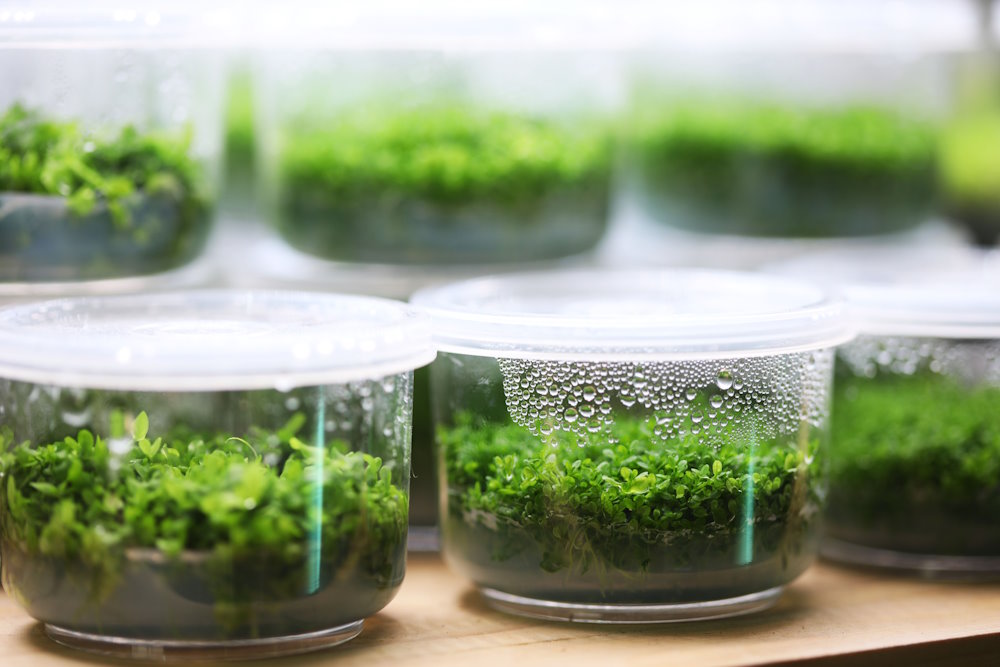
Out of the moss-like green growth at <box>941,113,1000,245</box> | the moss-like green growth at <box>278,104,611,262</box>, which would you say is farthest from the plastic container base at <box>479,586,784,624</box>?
the moss-like green growth at <box>941,113,1000,245</box>

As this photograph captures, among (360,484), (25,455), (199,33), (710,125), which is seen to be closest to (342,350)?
(360,484)

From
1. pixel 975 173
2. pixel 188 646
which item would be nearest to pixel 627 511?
pixel 188 646

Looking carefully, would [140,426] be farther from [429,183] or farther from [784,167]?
[784,167]

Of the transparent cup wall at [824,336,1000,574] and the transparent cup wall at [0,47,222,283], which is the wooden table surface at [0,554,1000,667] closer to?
the transparent cup wall at [824,336,1000,574]

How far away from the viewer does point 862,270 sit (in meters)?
1.33

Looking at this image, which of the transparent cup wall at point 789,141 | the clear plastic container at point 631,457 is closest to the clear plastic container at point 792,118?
the transparent cup wall at point 789,141

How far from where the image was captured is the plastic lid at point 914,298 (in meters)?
1.13

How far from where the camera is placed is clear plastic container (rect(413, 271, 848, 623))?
0.94 m

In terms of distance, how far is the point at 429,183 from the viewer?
1.17 metres

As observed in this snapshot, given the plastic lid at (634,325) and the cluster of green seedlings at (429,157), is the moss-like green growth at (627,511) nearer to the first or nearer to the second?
the plastic lid at (634,325)

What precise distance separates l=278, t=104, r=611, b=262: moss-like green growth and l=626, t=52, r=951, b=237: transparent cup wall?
0.19 meters

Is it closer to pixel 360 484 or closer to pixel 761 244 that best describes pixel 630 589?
pixel 360 484

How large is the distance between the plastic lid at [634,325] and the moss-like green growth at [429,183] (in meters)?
0.07

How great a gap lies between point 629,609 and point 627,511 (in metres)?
0.09
